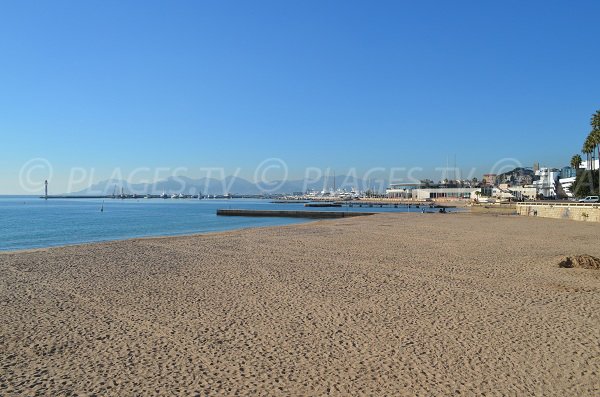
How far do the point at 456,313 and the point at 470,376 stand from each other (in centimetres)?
299

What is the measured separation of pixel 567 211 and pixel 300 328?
41.4 meters

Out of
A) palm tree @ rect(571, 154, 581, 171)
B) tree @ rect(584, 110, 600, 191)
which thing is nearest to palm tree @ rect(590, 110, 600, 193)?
tree @ rect(584, 110, 600, 191)

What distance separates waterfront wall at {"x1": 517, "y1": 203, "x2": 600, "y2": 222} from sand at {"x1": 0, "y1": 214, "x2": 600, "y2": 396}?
2655cm

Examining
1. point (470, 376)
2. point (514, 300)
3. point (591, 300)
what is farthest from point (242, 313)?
point (591, 300)

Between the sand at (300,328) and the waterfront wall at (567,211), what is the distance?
87.1ft

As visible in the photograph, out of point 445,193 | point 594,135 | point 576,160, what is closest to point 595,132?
point 594,135

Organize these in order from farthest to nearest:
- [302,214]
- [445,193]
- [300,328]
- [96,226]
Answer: [445,193]
[302,214]
[96,226]
[300,328]

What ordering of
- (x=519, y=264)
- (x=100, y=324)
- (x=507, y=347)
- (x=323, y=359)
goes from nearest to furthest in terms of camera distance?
(x=323, y=359) → (x=507, y=347) → (x=100, y=324) → (x=519, y=264)

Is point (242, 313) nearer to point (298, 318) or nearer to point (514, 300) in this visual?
Result: point (298, 318)

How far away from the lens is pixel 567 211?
41125mm

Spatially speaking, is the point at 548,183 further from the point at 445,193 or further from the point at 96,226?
the point at 96,226

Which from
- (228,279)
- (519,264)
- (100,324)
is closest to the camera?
(100,324)

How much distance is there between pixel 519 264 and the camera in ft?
46.7

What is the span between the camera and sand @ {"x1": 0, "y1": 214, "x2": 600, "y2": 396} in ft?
17.3
